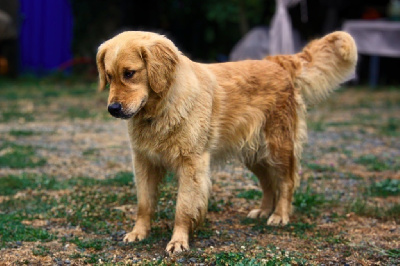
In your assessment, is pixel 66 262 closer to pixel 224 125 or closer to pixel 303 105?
pixel 224 125

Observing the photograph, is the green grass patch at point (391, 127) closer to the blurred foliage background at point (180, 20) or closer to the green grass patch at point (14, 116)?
the green grass patch at point (14, 116)

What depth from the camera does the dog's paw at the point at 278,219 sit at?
5160 millimetres

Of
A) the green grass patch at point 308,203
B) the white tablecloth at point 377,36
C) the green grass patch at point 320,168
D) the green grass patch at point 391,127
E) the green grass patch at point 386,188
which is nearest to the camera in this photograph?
the green grass patch at point 308,203

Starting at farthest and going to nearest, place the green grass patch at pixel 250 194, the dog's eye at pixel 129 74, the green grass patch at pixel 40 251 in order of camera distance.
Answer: the green grass patch at pixel 250 194, the green grass patch at pixel 40 251, the dog's eye at pixel 129 74

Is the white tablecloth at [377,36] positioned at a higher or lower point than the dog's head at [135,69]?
lower

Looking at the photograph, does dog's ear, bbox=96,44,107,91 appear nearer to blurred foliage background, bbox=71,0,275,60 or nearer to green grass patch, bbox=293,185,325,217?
green grass patch, bbox=293,185,325,217

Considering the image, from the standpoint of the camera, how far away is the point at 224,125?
4.83m

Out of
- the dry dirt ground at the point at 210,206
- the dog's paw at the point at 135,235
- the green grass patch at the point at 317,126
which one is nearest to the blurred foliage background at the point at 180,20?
the green grass patch at the point at 317,126

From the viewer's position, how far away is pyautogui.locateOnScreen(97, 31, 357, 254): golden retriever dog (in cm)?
419

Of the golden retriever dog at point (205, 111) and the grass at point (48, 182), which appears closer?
the golden retriever dog at point (205, 111)

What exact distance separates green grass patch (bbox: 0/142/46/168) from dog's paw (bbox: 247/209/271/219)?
308 centimetres

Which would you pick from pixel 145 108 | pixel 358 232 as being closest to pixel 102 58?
pixel 145 108

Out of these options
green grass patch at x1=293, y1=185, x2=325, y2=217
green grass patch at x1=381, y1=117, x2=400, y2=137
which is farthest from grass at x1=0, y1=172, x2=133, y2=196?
green grass patch at x1=381, y1=117, x2=400, y2=137

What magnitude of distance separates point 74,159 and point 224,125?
3.33m
